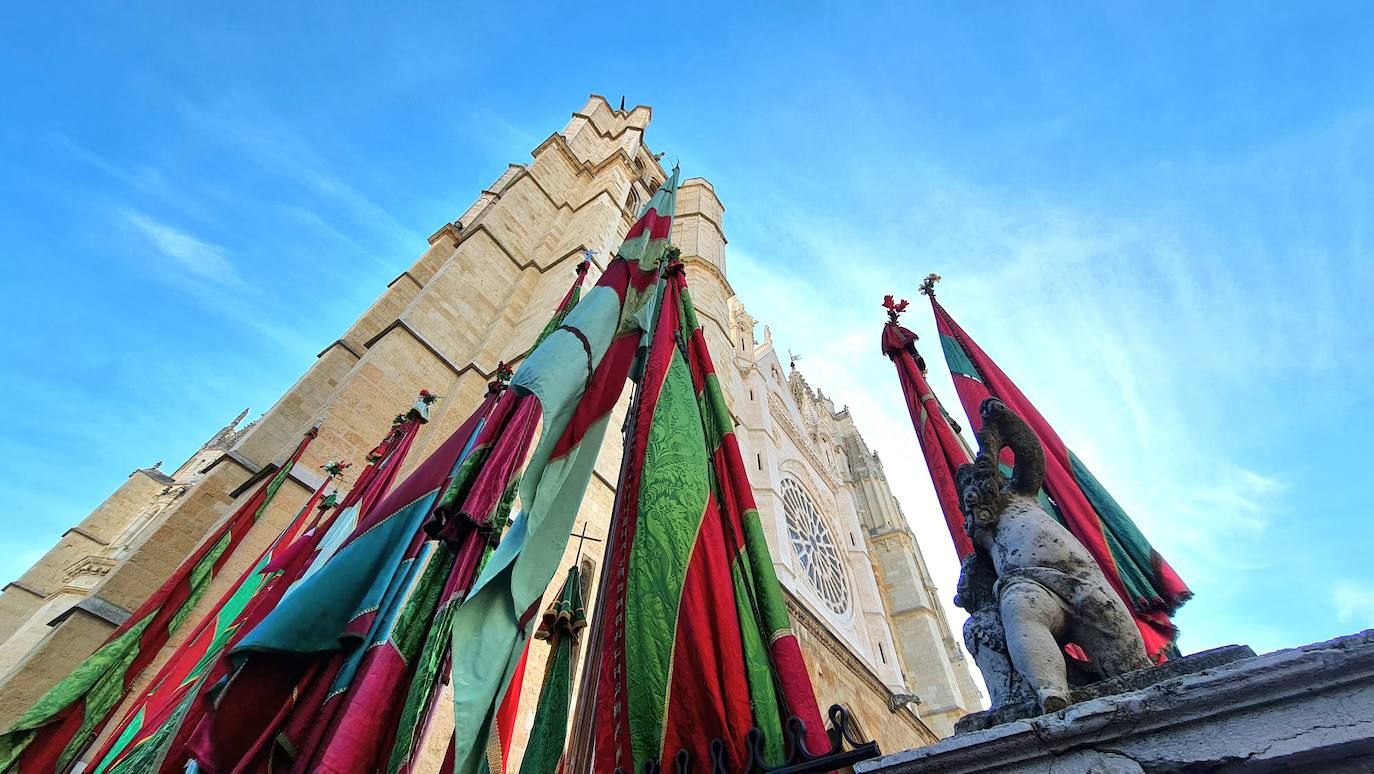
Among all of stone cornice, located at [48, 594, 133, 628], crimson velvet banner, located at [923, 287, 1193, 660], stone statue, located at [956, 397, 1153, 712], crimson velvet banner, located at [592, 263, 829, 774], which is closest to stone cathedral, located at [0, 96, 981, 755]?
stone cornice, located at [48, 594, 133, 628]

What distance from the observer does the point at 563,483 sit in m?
2.51

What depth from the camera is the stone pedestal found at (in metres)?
1.13

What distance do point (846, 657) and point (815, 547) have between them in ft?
12.3

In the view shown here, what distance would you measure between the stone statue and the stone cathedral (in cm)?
332

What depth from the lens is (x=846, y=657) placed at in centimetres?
974

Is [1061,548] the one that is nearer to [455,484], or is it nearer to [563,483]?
[563,483]

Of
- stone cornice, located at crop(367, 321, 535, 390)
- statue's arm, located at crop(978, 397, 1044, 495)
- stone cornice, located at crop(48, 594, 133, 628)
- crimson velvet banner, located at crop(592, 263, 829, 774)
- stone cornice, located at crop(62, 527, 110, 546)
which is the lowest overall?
crimson velvet banner, located at crop(592, 263, 829, 774)

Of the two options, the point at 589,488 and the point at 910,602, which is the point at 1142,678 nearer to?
the point at 589,488

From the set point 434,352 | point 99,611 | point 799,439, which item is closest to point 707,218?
point 799,439

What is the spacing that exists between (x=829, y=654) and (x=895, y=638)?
6.60 metres

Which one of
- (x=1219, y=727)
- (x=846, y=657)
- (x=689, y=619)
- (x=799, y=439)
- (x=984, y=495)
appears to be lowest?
(x=1219, y=727)

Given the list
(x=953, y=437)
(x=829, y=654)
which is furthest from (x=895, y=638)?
(x=953, y=437)

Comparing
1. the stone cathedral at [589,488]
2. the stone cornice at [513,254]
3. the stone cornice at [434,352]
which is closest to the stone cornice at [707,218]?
the stone cathedral at [589,488]

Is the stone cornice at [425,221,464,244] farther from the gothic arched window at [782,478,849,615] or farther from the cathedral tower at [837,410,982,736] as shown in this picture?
the cathedral tower at [837,410,982,736]
